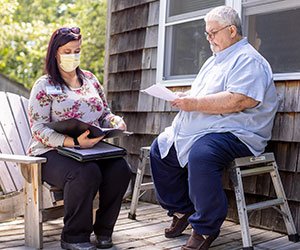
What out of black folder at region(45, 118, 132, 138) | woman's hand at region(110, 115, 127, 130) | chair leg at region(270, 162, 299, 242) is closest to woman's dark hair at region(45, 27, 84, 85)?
black folder at region(45, 118, 132, 138)

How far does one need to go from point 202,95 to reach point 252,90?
0.28m

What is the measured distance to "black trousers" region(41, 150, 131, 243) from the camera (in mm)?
2219

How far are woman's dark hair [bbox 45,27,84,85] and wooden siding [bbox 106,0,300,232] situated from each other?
1.10 meters

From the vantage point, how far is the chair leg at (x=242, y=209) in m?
2.26

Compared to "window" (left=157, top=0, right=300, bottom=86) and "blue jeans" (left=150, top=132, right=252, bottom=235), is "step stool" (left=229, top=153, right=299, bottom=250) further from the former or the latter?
"window" (left=157, top=0, right=300, bottom=86)

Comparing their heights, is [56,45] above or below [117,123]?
above

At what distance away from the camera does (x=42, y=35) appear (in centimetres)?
1012

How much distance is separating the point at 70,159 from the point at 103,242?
1.54ft

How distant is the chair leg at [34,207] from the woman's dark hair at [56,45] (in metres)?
0.50

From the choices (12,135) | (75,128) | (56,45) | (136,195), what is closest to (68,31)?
(56,45)

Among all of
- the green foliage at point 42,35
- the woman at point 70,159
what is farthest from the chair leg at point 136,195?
the green foliage at point 42,35

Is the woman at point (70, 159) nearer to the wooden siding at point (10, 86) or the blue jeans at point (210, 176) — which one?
the blue jeans at point (210, 176)

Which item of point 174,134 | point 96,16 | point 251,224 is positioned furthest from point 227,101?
point 96,16

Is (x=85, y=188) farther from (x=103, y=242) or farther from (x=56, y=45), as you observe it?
(x=56, y=45)
